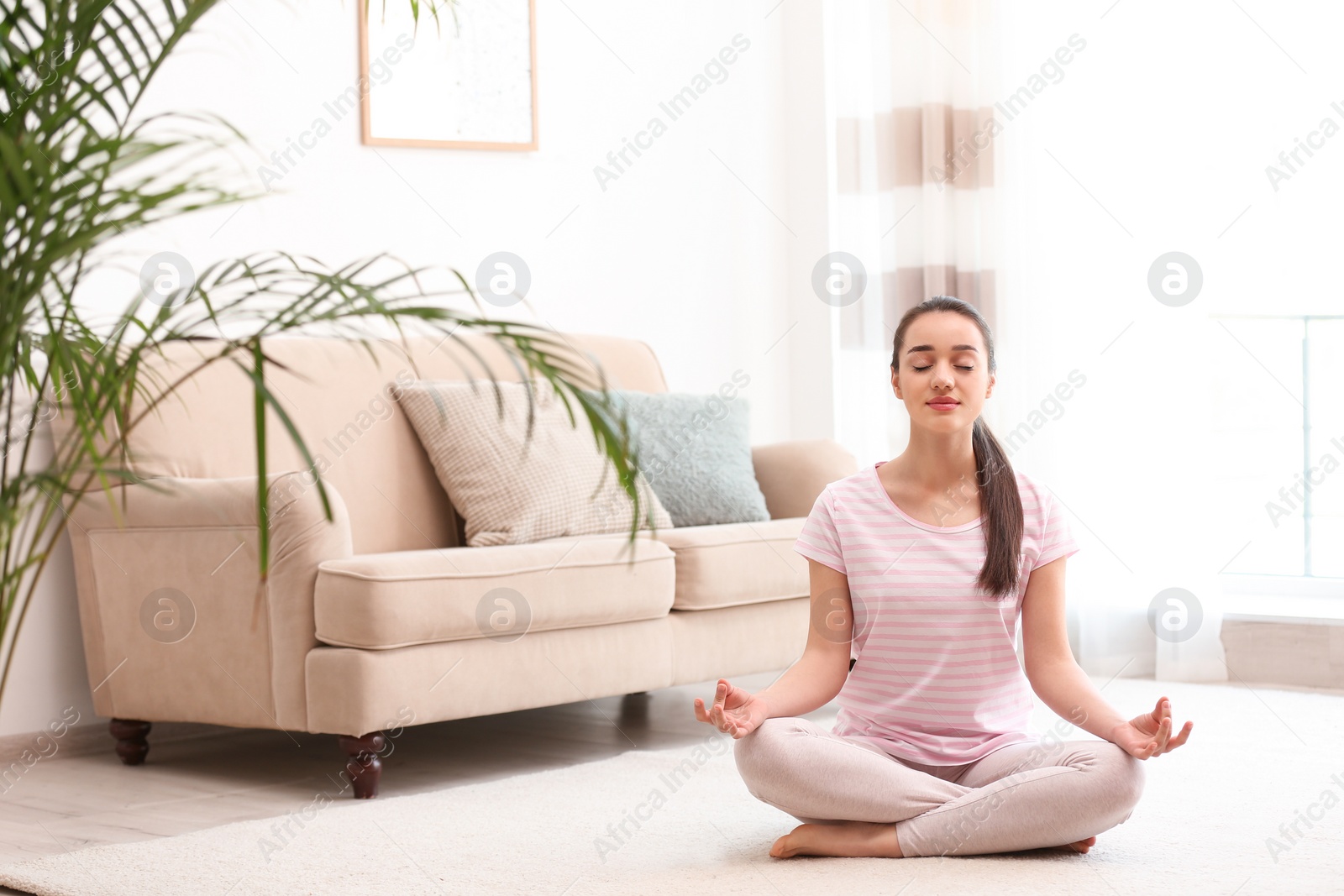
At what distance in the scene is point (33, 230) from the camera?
104 cm

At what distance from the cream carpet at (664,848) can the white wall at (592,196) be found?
1.19 meters

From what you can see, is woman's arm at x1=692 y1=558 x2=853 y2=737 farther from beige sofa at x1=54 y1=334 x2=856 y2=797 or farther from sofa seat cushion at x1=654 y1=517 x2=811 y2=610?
sofa seat cushion at x1=654 y1=517 x2=811 y2=610

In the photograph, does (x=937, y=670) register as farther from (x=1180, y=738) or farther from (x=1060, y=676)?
(x=1180, y=738)

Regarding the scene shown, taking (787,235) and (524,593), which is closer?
(524,593)

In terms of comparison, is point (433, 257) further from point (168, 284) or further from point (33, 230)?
point (33, 230)

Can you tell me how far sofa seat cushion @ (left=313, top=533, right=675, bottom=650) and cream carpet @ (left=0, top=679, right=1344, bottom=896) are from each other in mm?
294

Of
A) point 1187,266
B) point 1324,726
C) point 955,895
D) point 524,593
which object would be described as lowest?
point 1324,726

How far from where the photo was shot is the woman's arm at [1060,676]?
1847 millimetres

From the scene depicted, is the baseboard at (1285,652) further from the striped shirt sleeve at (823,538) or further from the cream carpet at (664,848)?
the striped shirt sleeve at (823,538)

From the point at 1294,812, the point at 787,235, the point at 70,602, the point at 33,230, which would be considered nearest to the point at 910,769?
the point at 1294,812

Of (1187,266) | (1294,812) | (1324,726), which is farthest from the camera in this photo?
(1187,266)

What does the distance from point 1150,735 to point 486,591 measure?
1.24 metres

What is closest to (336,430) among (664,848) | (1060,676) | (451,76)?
(451,76)

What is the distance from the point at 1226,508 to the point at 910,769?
243 cm
